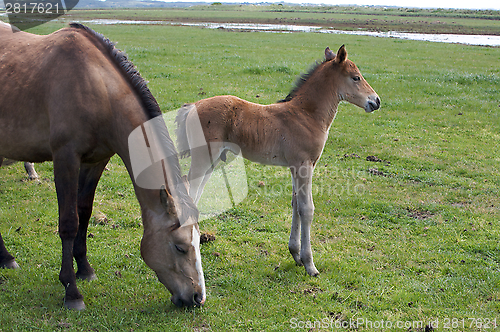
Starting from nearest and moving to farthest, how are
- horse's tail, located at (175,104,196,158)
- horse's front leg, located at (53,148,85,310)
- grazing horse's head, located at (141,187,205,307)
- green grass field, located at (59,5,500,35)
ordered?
grazing horse's head, located at (141,187,205,307), horse's front leg, located at (53,148,85,310), horse's tail, located at (175,104,196,158), green grass field, located at (59,5,500,35)

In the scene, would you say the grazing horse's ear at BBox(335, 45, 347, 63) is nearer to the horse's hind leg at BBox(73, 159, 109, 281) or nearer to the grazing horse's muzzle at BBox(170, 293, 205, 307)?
the horse's hind leg at BBox(73, 159, 109, 281)

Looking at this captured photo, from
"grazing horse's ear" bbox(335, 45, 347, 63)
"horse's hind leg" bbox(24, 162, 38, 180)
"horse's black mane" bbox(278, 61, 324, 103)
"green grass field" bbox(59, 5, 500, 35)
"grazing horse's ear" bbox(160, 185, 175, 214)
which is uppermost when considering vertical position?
"green grass field" bbox(59, 5, 500, 35)

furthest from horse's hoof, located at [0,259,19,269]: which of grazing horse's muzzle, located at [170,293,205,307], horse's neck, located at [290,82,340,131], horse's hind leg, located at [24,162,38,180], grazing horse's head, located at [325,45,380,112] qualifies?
grazing horse's head, located at [325,45,380,112]

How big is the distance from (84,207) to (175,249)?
1.57 m

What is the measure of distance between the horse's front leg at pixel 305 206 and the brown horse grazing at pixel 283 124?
48 mm

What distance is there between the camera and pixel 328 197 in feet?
23.7

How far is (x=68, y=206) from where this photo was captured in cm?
400

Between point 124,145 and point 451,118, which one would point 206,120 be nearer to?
point 124,145

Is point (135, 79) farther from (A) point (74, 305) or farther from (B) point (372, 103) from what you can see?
(B) point (372, 103)

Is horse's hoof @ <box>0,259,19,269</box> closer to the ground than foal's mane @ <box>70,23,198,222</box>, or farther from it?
closer to the ground

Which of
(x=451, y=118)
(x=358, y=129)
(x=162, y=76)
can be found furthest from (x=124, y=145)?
(x=162, y=76)

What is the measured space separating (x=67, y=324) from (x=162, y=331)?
37.1 inches

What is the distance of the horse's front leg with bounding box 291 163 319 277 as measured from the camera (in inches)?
192

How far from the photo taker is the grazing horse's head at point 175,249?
12.1 feet
